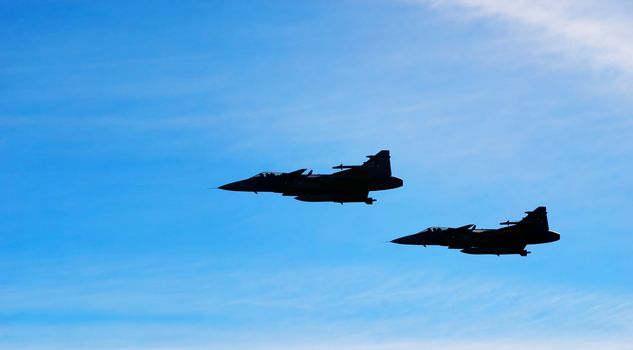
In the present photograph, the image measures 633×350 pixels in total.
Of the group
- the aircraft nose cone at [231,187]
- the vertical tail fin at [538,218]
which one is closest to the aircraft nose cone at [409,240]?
the vertical tail fin at [538,218]

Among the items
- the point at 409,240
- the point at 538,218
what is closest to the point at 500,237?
the point at 538,218

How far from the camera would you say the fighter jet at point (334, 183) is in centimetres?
11644

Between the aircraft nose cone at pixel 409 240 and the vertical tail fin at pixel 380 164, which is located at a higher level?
the vertical tail fin at pixel 380 164

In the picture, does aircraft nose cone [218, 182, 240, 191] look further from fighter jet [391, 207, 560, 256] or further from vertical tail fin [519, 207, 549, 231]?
vertical tail fin [519, 207, 549, 231]

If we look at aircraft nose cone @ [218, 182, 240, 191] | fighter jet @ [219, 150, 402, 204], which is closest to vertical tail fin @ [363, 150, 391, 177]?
fighter jet @ [219, 150, 402, 204]

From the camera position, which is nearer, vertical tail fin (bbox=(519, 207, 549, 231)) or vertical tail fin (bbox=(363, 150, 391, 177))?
vertical tail fin (bbox=(363, 150, 391, 177))

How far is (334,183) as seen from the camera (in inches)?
4592

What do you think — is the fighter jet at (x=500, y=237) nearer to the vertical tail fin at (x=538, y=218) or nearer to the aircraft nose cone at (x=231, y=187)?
the vertical tail fin at (x=538, y=218)

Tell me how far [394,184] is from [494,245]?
66.4 ft

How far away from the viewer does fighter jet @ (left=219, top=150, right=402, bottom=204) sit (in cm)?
11644

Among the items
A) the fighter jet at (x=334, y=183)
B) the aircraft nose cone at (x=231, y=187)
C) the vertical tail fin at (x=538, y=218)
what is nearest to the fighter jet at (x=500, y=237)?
the vertical tail fin at (x=538, y=218)

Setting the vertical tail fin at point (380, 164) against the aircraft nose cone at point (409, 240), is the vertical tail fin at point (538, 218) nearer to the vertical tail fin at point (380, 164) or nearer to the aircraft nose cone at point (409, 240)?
the aircraft nose cone at point (409, 240)

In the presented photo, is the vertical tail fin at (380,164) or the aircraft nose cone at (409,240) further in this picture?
the aircraft nose cone at (409,240)

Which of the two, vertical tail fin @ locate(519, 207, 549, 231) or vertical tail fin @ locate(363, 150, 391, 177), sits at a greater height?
vertical tail fin @ locate(363, 150, 391, 177)
